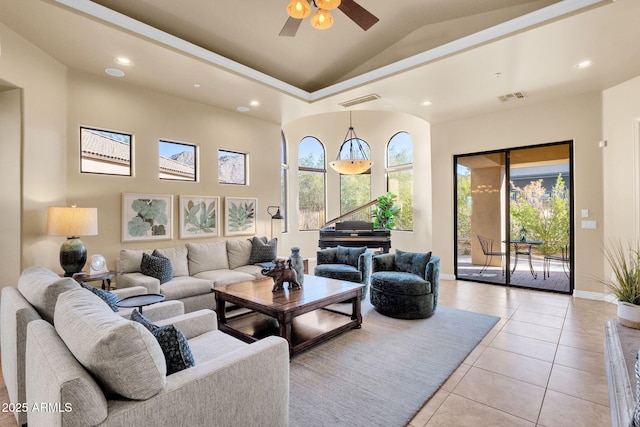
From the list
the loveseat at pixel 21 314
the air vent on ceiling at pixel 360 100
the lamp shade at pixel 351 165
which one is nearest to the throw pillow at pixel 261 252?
the lamp shade at pixel 351 165

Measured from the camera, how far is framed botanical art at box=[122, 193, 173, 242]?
4.62 m

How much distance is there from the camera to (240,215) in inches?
237

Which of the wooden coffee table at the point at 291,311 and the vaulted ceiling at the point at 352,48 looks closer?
the wooden coffee table at the point at 291,311

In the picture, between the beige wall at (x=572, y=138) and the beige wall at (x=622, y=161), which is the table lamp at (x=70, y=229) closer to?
the beige wall at (x=572, y=138)

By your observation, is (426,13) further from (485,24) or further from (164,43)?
(164,43)

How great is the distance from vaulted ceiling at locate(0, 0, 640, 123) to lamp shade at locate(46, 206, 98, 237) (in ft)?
6.14

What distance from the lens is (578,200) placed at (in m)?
5.18

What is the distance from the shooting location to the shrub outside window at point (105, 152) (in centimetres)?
432

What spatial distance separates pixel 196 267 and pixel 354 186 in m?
5.51

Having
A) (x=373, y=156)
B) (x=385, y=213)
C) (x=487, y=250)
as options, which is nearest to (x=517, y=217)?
(x=487, y=250)

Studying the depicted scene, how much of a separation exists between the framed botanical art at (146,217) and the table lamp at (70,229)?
2.85 feet

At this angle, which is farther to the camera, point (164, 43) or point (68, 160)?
point (68, 160)

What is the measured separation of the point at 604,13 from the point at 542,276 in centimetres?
431

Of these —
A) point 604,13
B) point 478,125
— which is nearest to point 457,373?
point 604,13
